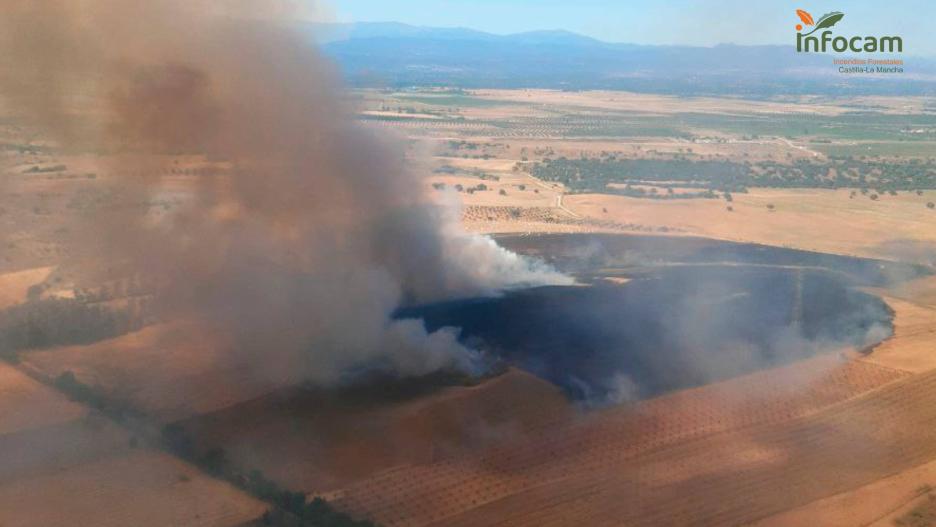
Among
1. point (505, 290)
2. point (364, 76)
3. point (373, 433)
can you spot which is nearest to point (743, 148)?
point (364, 76)

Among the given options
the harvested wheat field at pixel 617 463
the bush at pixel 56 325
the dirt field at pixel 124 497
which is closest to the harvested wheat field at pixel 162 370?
the bush at pixel 56 325

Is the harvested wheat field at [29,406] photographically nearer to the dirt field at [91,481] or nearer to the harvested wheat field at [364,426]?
the dirt field at [91,481]

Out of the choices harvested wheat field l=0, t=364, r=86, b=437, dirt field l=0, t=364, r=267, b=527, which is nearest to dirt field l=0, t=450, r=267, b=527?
dirt field l=0, t=364, r=267, b=527

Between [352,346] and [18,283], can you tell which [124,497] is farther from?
[18,283]

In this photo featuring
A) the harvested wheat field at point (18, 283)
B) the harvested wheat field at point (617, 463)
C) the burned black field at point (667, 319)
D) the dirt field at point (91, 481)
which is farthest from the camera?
the harvested wheat field at point (18, 283)

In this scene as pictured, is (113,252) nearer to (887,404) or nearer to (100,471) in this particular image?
(100,471)

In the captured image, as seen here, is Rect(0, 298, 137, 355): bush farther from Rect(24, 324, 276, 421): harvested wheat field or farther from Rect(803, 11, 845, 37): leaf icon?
Rect(803, 11, 845, 37): leaf icon
